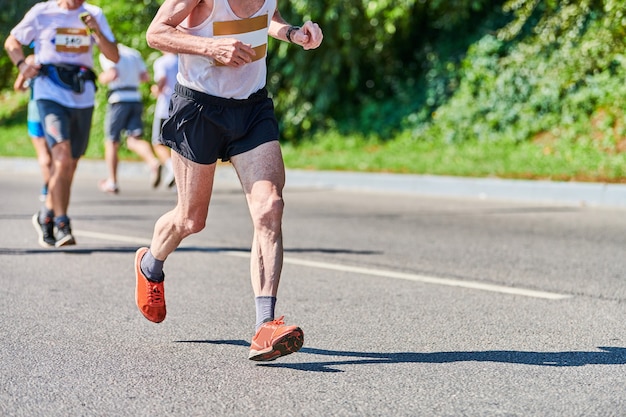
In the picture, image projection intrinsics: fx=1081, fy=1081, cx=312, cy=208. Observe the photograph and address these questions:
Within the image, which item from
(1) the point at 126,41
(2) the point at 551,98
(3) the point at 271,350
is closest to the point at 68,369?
(3) the point at 271,350

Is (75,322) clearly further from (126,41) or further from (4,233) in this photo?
(126,41)

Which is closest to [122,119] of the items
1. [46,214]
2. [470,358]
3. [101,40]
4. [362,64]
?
[46,214]

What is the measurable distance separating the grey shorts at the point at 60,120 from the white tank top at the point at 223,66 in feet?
10.4

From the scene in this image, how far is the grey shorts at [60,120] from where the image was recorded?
7520 millimetres

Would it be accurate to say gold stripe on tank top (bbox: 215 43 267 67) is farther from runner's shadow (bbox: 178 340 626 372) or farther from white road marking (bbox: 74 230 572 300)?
white road marking (bbox: 74 230 572 300)

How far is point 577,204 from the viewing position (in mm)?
11398

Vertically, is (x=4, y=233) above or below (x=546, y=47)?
below

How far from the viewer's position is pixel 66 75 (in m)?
7.54

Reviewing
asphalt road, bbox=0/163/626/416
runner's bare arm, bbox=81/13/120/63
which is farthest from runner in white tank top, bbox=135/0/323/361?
runner's bare arm, bbox=81/13/120/63

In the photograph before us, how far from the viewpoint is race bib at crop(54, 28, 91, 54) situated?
753cm

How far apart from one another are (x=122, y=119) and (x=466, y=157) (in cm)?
491

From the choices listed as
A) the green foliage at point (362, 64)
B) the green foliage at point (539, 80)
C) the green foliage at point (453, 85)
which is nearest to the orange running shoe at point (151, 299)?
the green foliage at point (453, 85)

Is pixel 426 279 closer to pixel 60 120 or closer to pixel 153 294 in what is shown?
pixel 153 294

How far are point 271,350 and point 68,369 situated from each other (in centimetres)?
81
